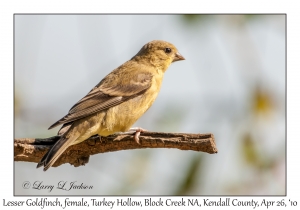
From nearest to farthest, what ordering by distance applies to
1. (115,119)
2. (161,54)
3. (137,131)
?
1. (137,131)
2. (115,119)
3. (161,54)

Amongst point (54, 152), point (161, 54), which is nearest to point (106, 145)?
point (54, 152)

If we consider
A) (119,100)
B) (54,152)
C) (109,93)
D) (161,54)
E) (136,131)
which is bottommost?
(54,152)

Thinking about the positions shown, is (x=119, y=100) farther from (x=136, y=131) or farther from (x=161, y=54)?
(x=161, y=54)

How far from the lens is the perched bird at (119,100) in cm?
612

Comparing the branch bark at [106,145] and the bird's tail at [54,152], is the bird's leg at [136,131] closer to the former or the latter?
the branch bark at [106,145]

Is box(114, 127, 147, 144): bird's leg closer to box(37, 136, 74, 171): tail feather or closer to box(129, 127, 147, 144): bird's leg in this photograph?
box(129, 127, 147, 144): bird's leg

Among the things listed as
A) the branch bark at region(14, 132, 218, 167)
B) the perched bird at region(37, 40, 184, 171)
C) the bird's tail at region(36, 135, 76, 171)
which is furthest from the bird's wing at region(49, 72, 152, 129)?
the branch bark at region(14, 132, 218, 167)

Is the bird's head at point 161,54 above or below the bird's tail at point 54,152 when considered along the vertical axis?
above

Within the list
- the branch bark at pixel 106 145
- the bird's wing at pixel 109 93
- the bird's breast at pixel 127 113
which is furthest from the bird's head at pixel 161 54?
the branch bark at pixel 106 145

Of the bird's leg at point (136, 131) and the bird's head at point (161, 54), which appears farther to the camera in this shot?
the bird's head at point (161, 54)

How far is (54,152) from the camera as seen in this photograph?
18.7ft

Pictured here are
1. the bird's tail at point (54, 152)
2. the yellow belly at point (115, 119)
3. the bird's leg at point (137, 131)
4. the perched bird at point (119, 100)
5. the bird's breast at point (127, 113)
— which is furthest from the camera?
the bird's breast at point (127, 113)

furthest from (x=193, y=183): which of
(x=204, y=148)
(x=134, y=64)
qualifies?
(x=134, y=64)

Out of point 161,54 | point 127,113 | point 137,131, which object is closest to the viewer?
point 137,131
